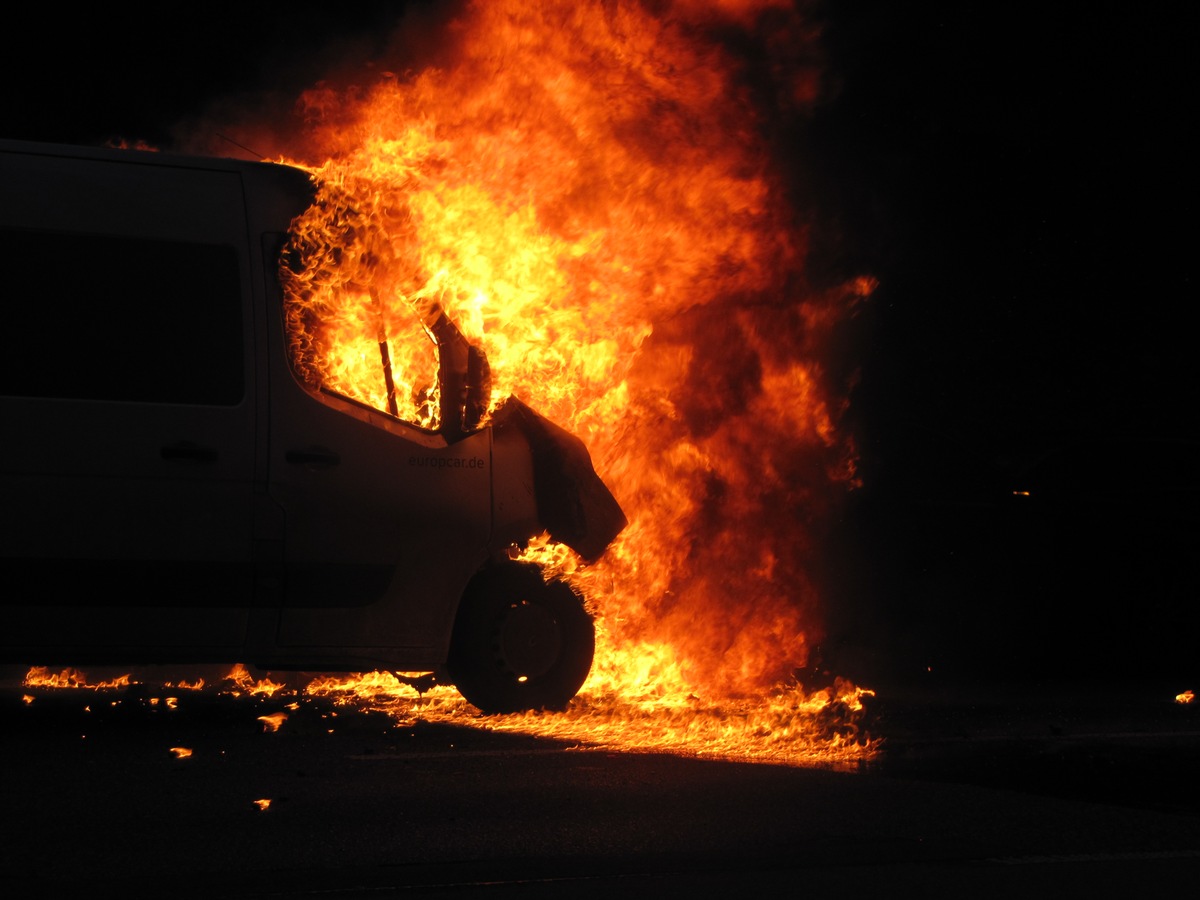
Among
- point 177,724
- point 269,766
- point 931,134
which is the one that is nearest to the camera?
point 269,766

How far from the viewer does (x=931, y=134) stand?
17859 mm

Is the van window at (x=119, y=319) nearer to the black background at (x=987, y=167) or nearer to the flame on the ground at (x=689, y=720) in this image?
the flame on the ground at (x=689, y=720)

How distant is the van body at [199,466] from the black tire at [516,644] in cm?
2

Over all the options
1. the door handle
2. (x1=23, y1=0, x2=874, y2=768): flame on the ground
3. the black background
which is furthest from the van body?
the black background

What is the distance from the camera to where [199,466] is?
731cm

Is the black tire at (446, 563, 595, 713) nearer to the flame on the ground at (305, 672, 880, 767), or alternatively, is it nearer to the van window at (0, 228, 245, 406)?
the flame on the ground at (305, 672, 880, 767)

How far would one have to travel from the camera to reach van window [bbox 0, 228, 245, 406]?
7.17m

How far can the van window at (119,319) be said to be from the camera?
717 centimetres

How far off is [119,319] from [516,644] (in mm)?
2332

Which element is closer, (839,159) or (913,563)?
(913,563)

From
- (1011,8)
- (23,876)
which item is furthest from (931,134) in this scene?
(23,876)

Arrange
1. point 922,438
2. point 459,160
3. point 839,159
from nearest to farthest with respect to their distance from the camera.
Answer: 1. point 459,160
2. point 922,438
3. point 839,159

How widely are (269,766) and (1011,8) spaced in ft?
47.3

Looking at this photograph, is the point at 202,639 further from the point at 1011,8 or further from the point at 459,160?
the point at 1011,8
